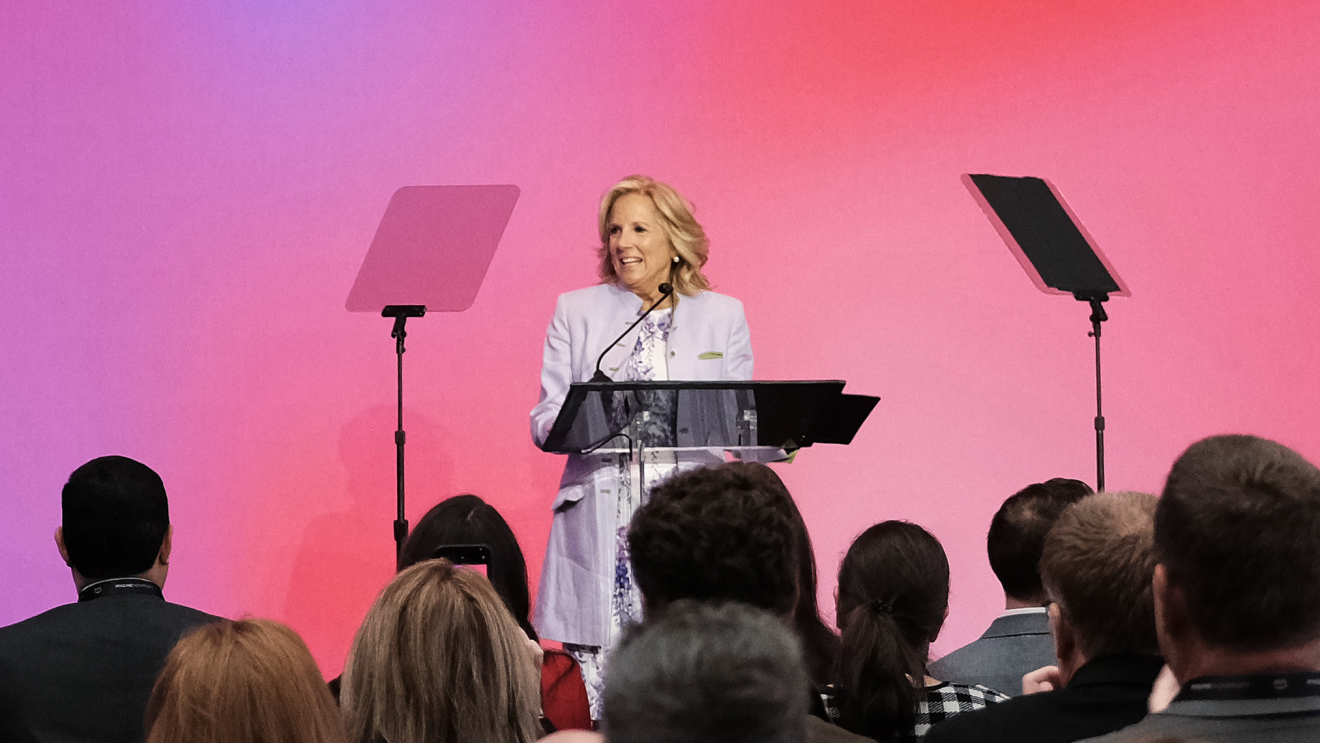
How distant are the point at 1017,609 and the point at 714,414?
0.73 metres

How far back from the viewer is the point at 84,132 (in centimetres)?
536

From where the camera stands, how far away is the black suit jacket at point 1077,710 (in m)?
1.74

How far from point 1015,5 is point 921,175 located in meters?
0.74

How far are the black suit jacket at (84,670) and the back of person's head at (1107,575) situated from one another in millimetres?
1214

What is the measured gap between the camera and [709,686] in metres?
1.08

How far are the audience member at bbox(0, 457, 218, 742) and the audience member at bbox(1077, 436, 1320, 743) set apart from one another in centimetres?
143

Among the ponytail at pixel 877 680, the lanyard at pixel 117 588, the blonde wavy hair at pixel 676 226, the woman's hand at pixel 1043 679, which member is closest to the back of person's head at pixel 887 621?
the ponytail at pixel 877 680

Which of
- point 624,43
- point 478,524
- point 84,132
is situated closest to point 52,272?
point 84,132

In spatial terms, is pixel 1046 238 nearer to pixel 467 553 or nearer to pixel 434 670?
pixel 467 553

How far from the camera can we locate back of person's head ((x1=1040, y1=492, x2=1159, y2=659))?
176 centimetres

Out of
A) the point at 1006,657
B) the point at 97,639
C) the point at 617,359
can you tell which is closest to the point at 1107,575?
the point at 1006,657

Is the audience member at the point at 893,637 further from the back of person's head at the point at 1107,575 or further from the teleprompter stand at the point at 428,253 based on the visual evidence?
the teleprompter stand at the point at 428,253

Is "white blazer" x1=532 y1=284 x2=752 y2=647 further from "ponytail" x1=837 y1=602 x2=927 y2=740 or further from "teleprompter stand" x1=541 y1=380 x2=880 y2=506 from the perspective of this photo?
"ponytail" x1=837 y1=602 x2=927 y2=740

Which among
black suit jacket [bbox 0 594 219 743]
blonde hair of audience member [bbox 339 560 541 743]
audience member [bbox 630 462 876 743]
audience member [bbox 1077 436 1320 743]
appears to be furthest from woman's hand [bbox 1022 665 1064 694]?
black suit jacket [bbox 0 594 219 743]
